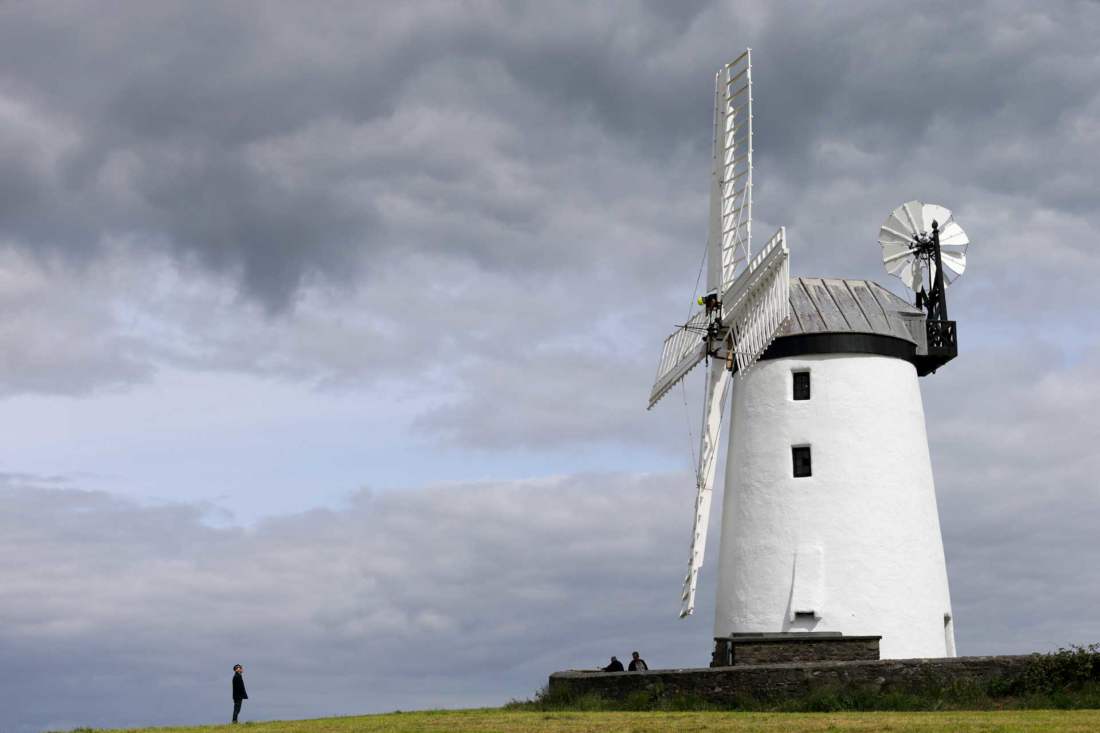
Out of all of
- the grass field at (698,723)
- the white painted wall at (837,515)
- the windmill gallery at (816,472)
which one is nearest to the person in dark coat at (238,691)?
the grass field at (698,723)

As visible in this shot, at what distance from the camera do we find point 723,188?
3384 cm

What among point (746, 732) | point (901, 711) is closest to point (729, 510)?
point (901, 711)

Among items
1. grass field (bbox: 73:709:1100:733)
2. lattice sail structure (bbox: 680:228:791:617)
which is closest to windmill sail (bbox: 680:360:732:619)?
lattice sail structure (bbox: 680:228:791:617)

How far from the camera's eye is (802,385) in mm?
30859

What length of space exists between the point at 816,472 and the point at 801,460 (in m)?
0.50

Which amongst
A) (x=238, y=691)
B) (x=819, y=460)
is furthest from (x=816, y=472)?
(x=238, y=691)

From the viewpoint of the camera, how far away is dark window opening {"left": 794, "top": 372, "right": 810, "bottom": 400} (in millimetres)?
30734

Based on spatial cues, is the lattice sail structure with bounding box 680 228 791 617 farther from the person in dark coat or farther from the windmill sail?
the person in dark coat

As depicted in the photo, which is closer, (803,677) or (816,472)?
(803,677)

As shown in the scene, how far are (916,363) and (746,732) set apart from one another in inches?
584

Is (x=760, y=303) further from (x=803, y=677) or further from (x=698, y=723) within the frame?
(x=698, y=723)

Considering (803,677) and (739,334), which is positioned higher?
(739,334)

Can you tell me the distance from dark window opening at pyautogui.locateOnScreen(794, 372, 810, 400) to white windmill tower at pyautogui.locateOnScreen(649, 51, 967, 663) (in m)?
0.03

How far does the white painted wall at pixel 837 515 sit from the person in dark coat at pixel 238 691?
441 inches
